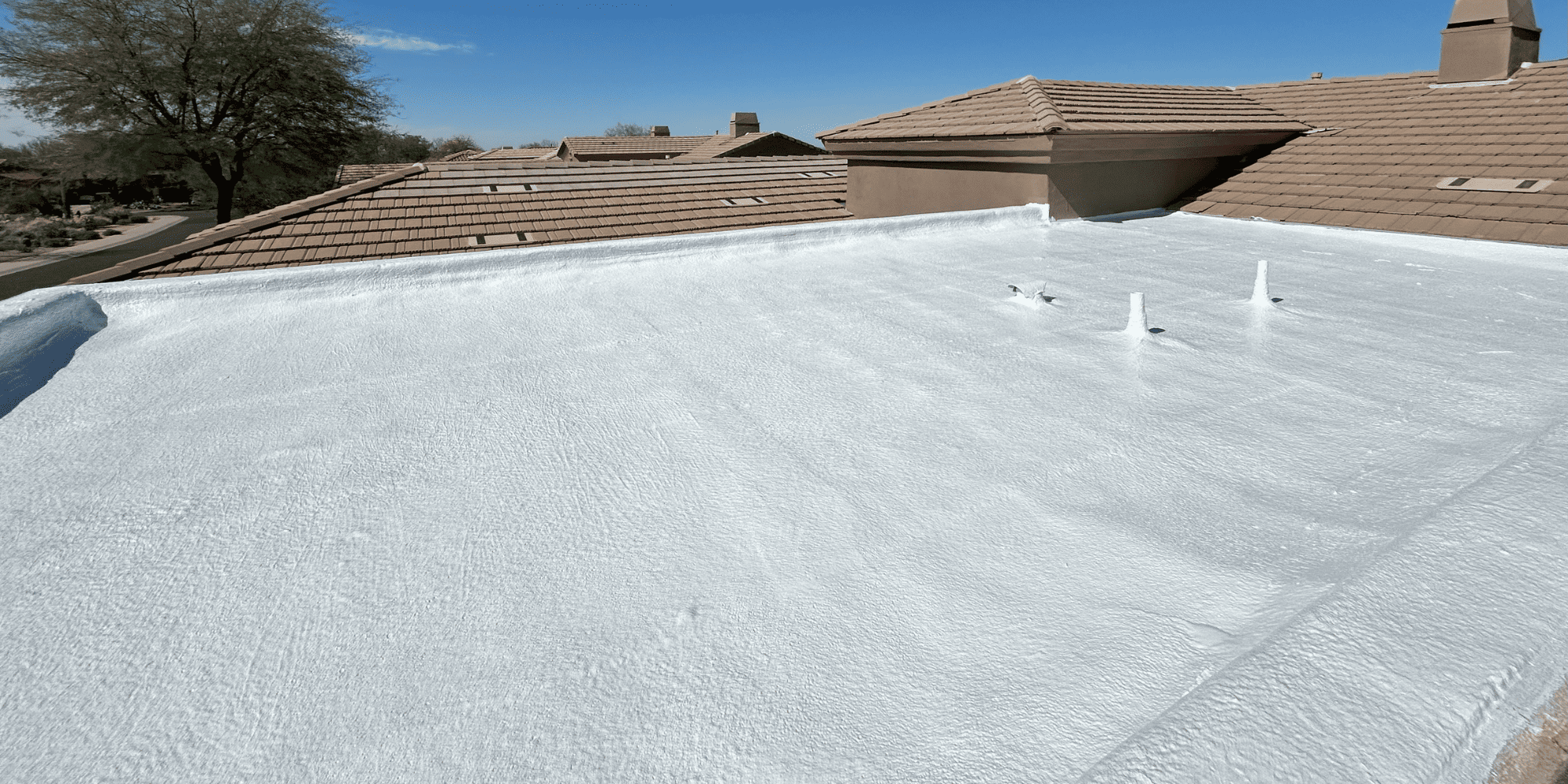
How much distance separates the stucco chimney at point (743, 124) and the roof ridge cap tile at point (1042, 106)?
81.0 feet

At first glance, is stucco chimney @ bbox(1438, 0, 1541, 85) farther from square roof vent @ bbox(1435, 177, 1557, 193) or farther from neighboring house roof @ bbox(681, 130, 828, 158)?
neighboring house roof @ bbox(681, 130, 828, 158)

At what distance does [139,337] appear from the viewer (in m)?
4.06

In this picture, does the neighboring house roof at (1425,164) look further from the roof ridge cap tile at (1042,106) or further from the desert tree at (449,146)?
the desert tree at (449,146)

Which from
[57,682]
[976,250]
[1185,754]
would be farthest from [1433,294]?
[57,682]

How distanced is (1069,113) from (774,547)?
8498 millimetres

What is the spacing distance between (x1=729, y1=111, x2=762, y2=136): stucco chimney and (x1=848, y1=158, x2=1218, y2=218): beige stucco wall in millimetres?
23224

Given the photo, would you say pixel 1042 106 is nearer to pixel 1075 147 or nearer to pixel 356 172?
pixel 1075 147

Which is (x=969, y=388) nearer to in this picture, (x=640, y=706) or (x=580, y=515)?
(x=580, y=515)

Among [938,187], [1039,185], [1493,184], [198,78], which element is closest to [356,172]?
[198,78]

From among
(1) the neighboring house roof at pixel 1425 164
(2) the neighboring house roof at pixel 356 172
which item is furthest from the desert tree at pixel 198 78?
(1) the neighboring house roof at pixel 1425 164

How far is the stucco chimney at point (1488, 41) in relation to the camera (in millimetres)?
10609

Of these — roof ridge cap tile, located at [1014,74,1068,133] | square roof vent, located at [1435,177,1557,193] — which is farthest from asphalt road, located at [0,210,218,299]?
square roof vent, located at [1435,177,1557,193]

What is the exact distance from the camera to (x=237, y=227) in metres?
9.62

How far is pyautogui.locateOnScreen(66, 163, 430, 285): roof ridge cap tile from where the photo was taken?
22.0ft
